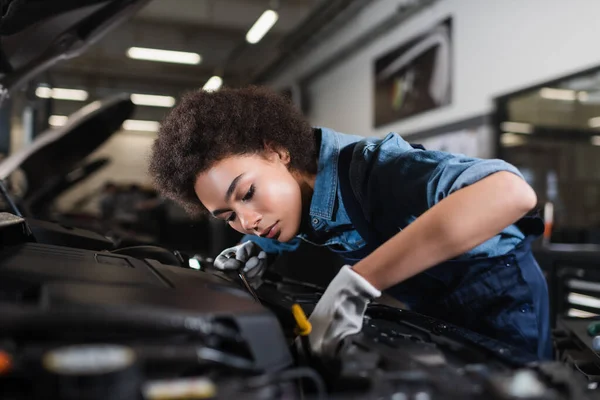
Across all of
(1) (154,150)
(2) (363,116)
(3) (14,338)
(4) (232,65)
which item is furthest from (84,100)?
(3) (14,338)

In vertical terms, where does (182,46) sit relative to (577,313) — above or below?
above

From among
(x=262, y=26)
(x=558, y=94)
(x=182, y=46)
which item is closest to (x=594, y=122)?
(x=558, y=94)

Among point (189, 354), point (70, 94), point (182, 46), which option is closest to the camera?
point (189, 354)

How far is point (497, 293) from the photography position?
0.93m

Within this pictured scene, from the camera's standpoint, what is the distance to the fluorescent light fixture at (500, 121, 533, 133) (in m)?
3.84

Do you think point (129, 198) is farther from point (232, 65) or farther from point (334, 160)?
point (334, 160)

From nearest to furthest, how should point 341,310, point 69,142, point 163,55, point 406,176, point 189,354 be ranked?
point 189,354, point 341,310, point 406,176, point 69,142, point 163,55

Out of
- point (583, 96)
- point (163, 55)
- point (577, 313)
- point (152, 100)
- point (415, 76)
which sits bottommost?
point (577, 313)

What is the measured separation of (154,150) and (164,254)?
0.30 m

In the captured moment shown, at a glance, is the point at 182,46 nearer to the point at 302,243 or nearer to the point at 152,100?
the point at 152,100

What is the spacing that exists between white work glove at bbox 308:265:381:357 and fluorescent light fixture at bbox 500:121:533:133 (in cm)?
351

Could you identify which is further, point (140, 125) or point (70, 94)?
point (140, 125)

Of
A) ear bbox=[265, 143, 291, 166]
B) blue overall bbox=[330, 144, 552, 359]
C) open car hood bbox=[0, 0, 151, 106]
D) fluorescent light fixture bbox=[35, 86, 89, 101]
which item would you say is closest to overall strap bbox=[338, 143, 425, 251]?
blue overall bbox=[330, 144, 552, 359]

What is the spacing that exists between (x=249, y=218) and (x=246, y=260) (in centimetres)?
33
